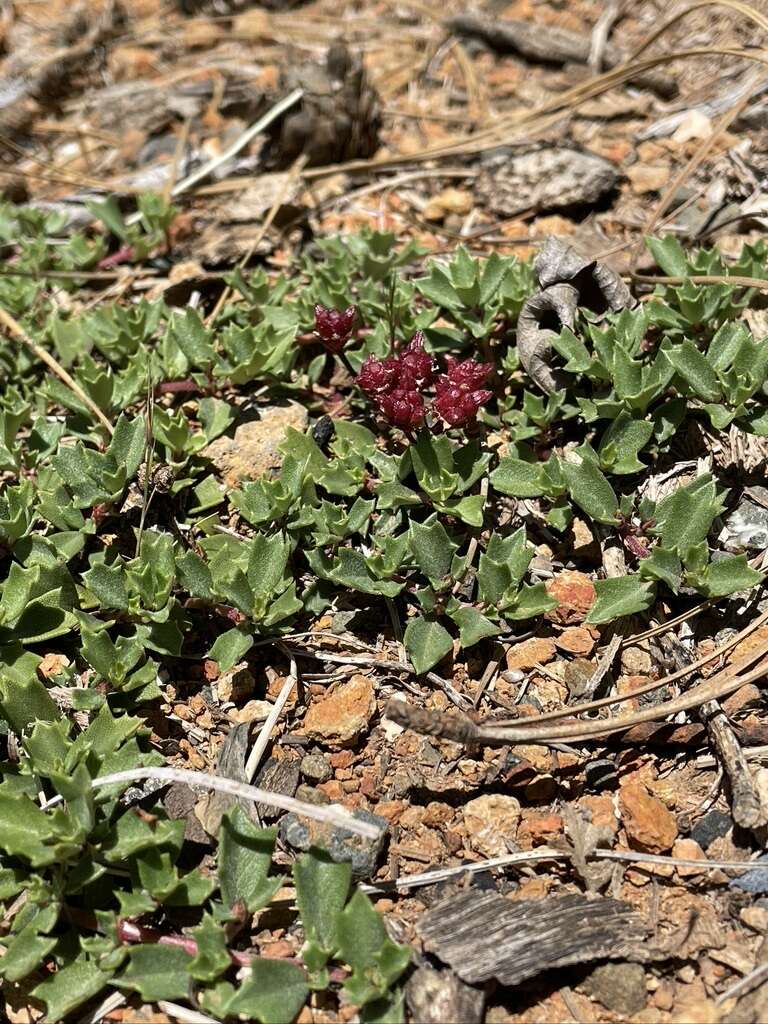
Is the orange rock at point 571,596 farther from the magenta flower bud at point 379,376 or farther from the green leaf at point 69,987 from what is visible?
the green leaf at point 69,987

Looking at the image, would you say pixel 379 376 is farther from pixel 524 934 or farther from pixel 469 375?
pixel 524 934

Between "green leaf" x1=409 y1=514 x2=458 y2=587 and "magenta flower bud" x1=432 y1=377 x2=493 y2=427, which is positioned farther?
"magenta flower bud" x1=432 y1=377 x2=493 y2=427

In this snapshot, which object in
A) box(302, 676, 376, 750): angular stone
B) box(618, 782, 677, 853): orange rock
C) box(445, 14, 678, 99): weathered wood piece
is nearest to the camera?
box(618, 782, 677, 853): orange rock

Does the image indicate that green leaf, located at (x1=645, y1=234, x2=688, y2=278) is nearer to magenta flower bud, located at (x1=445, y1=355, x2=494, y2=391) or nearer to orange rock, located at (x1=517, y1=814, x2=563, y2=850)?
magenta flower bud, located at (x1=445, y1=355, x2=494, y2=391)

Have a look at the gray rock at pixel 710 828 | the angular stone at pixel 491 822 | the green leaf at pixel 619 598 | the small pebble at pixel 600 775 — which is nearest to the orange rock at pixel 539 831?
the angular stone at pixel 491 822

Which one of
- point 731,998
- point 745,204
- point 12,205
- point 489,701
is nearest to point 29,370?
point 12,205

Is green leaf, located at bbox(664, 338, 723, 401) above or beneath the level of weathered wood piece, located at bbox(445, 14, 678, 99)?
beneath

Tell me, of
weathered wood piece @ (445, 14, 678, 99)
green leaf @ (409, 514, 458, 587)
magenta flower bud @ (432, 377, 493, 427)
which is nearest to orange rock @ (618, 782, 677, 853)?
green leaf @ (409, 514, 458, 587)
